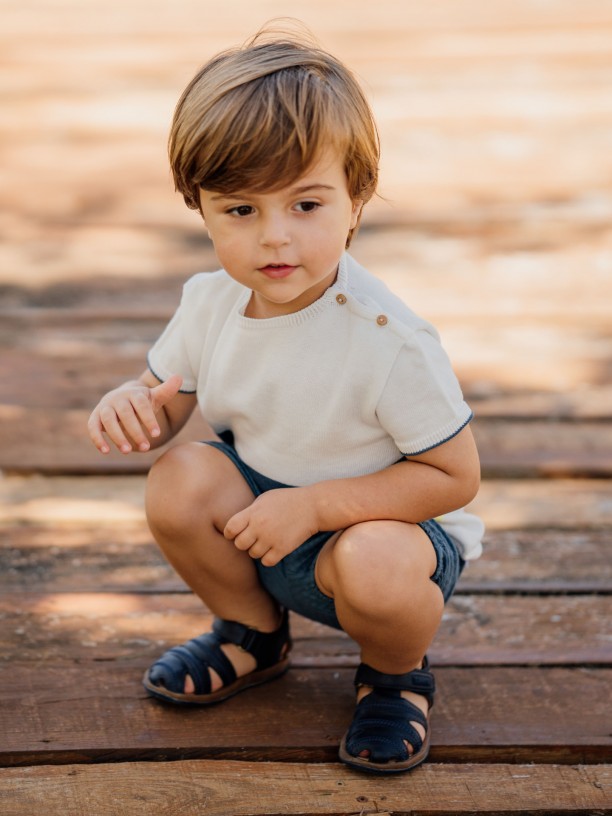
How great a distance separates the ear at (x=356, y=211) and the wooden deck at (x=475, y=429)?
2.18 ft

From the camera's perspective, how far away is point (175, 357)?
1.69 meters

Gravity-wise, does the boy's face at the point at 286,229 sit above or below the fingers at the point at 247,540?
above

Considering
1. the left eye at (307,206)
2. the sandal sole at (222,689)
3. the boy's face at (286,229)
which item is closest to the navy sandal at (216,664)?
the sandal sole at (222,689)

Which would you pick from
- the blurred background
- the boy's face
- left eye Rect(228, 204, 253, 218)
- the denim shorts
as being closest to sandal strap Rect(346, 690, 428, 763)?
the denim shorts

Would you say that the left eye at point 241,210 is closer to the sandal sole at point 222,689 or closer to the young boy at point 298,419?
the young boy at point 298,419

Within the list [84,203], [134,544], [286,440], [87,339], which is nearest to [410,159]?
[84,203]

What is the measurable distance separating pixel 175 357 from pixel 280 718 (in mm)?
534

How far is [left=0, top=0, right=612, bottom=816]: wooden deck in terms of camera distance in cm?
156

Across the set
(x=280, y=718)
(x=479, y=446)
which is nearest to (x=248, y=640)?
(x=280, y=718)

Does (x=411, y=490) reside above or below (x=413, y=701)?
above

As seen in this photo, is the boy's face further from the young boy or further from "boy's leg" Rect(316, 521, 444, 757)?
"boy's leg" Rect(316, 521, 444, 757)

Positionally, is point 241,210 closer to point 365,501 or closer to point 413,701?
point 365,501

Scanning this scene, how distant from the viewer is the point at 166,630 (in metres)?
1.86

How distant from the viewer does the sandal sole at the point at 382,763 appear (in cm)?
154
